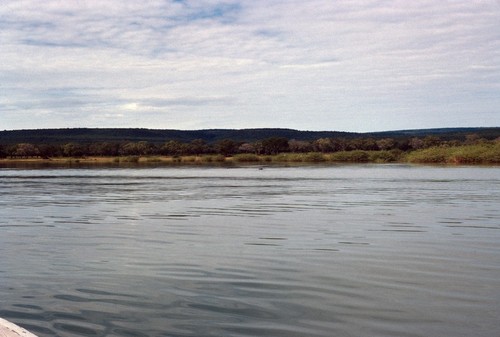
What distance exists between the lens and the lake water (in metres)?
9.78

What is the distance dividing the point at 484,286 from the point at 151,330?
248 inches

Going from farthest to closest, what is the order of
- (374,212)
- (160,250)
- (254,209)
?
(254,209)
(374,212)
(160,250)

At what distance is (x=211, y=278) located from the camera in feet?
42.3

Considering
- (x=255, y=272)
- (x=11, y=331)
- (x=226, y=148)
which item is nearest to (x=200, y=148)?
(x=226, y=148)

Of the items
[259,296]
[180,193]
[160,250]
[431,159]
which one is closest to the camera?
[259,296]

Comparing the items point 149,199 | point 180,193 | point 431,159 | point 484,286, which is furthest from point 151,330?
point 431,159

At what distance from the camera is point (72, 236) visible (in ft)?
65.6

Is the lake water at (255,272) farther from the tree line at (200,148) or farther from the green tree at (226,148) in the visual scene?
the green tree at (226,148)

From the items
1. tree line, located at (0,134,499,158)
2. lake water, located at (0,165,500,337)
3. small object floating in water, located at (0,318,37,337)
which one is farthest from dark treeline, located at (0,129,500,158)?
small object floating in water, located at (0,318,37,337)

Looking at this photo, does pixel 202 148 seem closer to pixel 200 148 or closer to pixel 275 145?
pixel 200 148

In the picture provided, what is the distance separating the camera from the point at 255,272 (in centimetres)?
1345

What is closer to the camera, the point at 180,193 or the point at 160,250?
the point at 160,250

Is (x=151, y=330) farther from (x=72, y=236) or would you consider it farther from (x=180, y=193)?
(x=180, y=193)

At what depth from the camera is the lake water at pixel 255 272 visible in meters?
9.78
